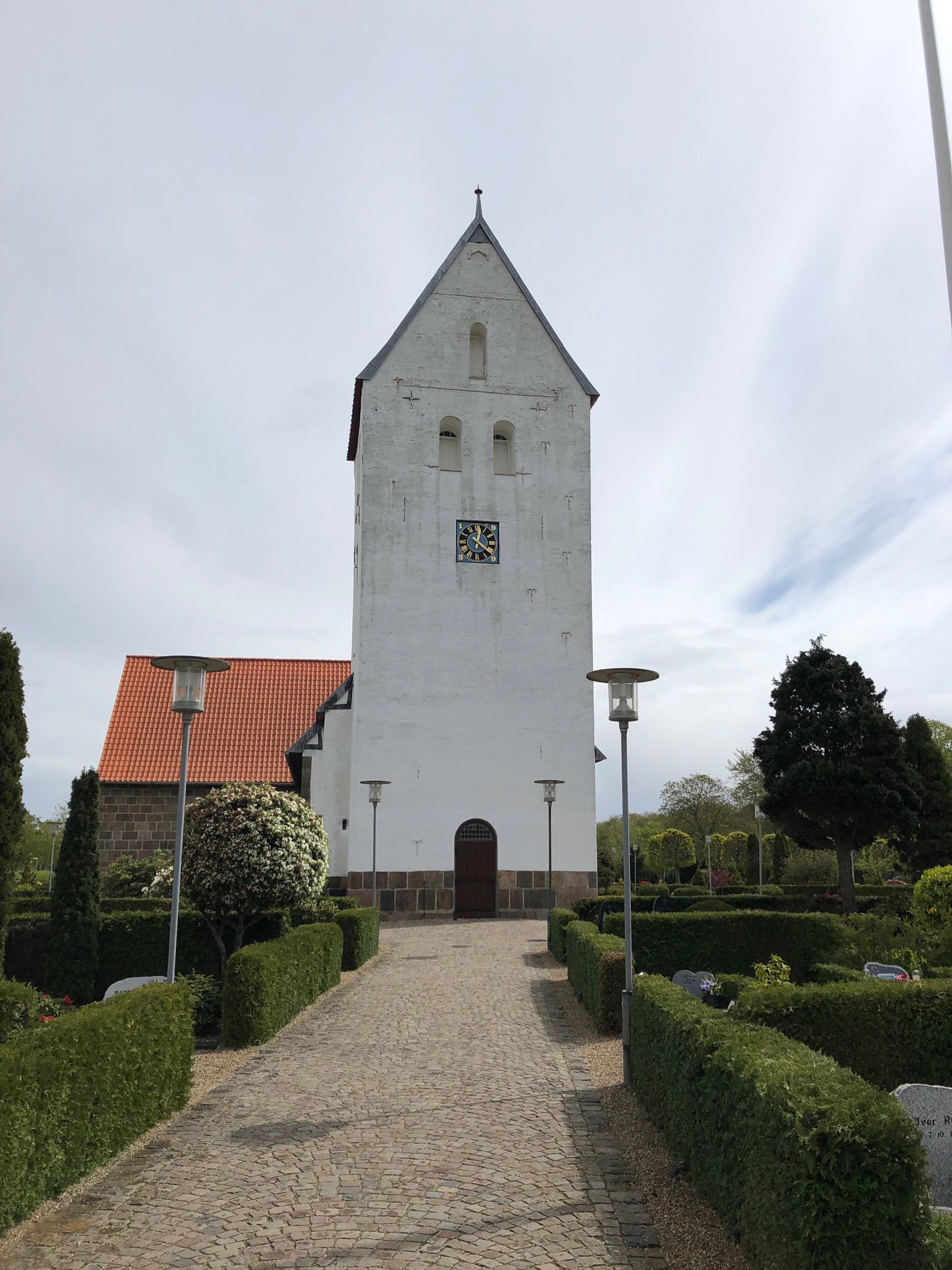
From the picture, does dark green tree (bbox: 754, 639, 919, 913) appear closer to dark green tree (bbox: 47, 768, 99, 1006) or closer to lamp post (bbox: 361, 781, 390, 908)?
lamp post (bbox: 361, 781, 390, 908)

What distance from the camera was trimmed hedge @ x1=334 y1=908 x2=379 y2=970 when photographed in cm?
1471

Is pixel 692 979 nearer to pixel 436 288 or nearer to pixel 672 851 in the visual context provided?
pixel 436 288

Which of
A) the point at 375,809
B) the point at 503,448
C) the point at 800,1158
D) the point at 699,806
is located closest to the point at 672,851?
the point at 699,806

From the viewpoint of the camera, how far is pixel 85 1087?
5.60m

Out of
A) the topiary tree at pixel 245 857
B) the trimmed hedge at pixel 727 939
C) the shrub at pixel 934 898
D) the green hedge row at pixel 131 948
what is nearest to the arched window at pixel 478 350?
the topiary tree at pixel 245 857

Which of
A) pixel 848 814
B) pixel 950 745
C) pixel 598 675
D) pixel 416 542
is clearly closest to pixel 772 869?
pixel 848 814

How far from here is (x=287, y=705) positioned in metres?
30.1

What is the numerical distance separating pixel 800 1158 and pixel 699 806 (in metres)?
48.2

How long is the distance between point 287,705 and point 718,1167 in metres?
26.3

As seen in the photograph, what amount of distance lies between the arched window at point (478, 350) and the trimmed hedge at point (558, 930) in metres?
15.2

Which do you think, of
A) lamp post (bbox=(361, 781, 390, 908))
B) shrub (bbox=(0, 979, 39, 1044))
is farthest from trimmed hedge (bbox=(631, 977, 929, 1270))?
lamp post (bbox=(361, 781, 390, 908))

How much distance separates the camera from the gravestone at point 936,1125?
5.02 metres

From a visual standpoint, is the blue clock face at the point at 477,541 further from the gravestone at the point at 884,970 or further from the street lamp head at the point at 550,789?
the gravestone at the point at 884,970

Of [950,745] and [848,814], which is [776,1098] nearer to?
[848,814]
